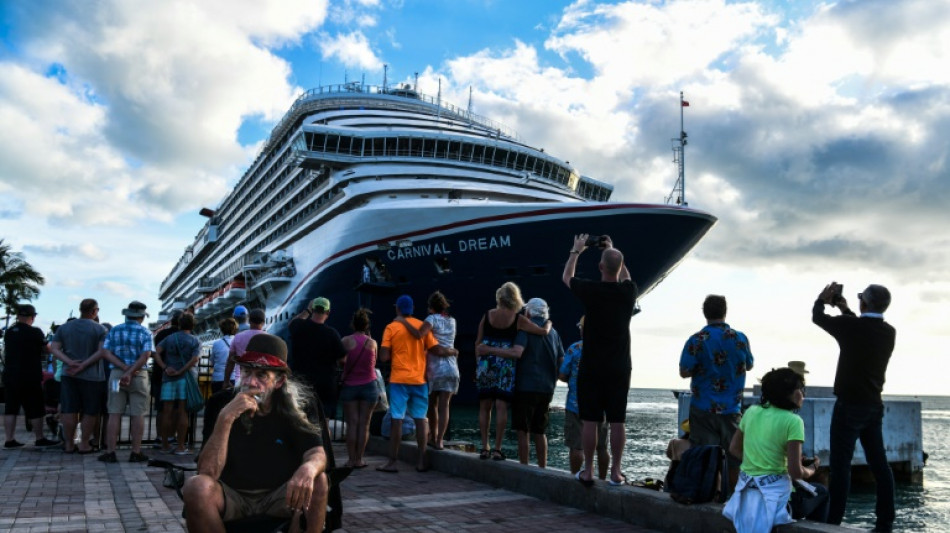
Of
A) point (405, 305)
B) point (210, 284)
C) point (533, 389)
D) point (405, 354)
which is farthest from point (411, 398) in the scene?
point (210, 284)

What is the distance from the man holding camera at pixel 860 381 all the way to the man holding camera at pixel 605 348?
1.33m

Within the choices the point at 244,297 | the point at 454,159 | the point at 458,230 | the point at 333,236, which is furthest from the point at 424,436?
the point at 244,297

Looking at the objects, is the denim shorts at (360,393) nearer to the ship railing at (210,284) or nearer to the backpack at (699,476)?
the backpack at (699,476)

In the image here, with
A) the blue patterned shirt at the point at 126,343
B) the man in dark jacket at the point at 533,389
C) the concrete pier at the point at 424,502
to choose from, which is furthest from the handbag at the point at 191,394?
the man in dark jacket at the point at 533,389

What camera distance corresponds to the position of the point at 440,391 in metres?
7.75

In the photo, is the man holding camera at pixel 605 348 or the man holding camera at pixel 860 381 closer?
the man holding camera at pixel 860 381

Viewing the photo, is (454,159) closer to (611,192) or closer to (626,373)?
(611,192)

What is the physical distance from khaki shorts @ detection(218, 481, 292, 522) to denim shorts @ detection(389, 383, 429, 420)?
4.17 meters

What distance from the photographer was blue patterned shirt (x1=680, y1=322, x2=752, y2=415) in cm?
525

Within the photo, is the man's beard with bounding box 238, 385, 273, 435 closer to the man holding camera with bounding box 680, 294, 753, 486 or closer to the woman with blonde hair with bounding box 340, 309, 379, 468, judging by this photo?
the man holding camera with bounding box 680, 294, 753, 486

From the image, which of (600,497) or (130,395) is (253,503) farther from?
(130,395)

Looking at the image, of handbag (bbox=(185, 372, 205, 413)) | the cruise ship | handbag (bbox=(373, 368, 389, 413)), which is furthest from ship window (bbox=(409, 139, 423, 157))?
handbag (bbox=(185, 372, 205, 413))

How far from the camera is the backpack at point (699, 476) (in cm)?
475

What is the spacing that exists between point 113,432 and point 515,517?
4851 millimetres
